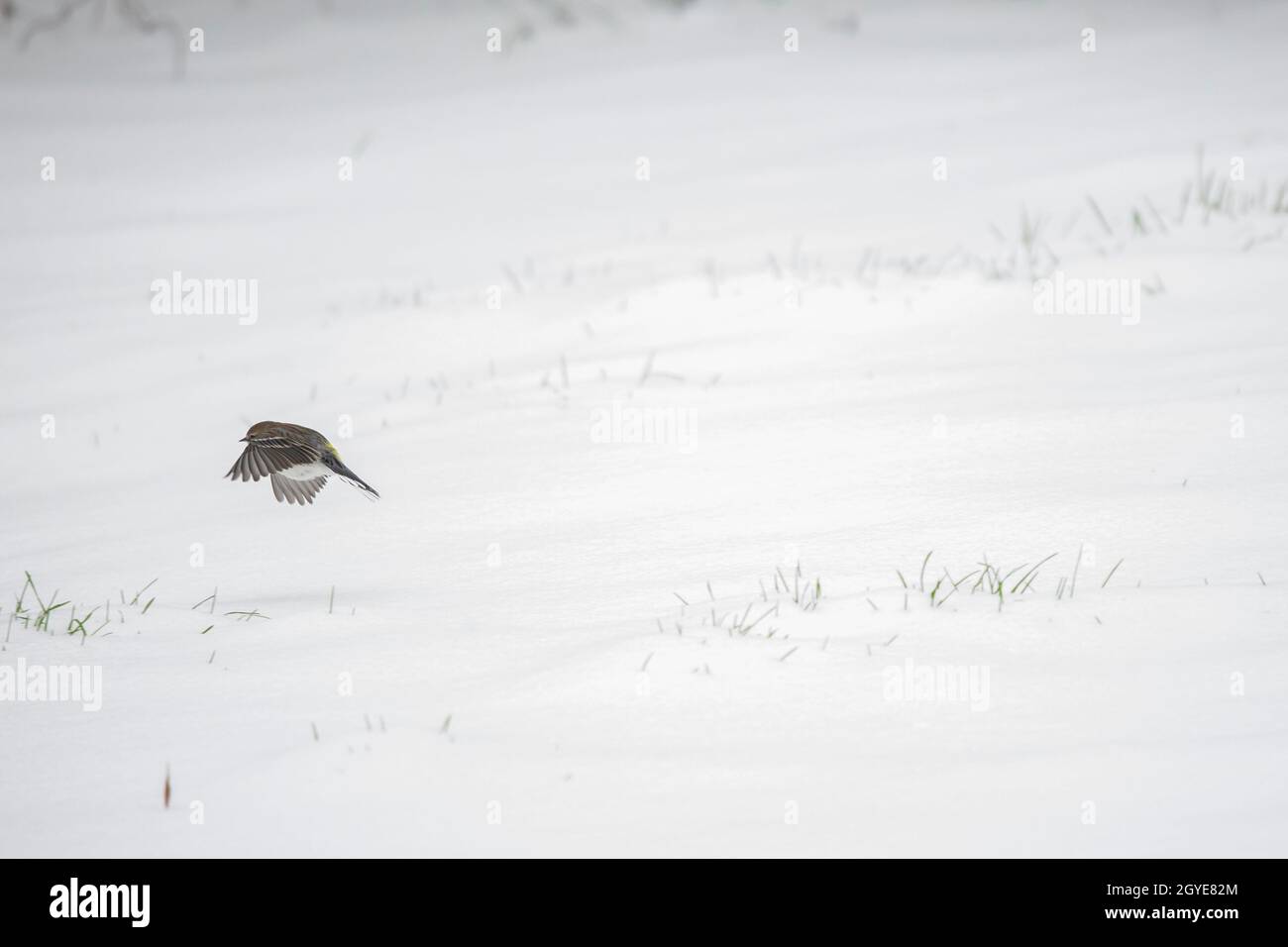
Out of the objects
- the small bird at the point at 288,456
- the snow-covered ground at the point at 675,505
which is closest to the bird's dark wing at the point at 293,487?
the small bird at the point at 288,456

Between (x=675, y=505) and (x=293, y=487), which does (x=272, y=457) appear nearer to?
(x=293, y=487)

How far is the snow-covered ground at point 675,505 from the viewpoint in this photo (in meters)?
2.86

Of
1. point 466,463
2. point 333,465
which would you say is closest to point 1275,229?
point 466,463

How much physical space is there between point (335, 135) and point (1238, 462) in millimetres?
10590

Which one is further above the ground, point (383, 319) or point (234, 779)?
point (383, 319)

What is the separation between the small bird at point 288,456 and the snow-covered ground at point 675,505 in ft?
1.29

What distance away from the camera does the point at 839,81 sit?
550 inches

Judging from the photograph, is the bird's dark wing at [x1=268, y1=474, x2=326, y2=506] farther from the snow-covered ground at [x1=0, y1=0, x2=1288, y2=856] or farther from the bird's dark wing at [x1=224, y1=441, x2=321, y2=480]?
the snow-covered ground at [x1=0, y1=0, x2=1288, y2=856]

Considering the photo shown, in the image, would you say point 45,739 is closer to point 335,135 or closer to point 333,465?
point 333,465

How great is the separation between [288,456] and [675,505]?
1360 mm

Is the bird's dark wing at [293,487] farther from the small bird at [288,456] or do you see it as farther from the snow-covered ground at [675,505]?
the snow-covered ground at [675,505]

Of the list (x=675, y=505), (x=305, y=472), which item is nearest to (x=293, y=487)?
(x=305, y=472)

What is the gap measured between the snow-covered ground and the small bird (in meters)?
0.39

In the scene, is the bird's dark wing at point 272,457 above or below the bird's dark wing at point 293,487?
above
